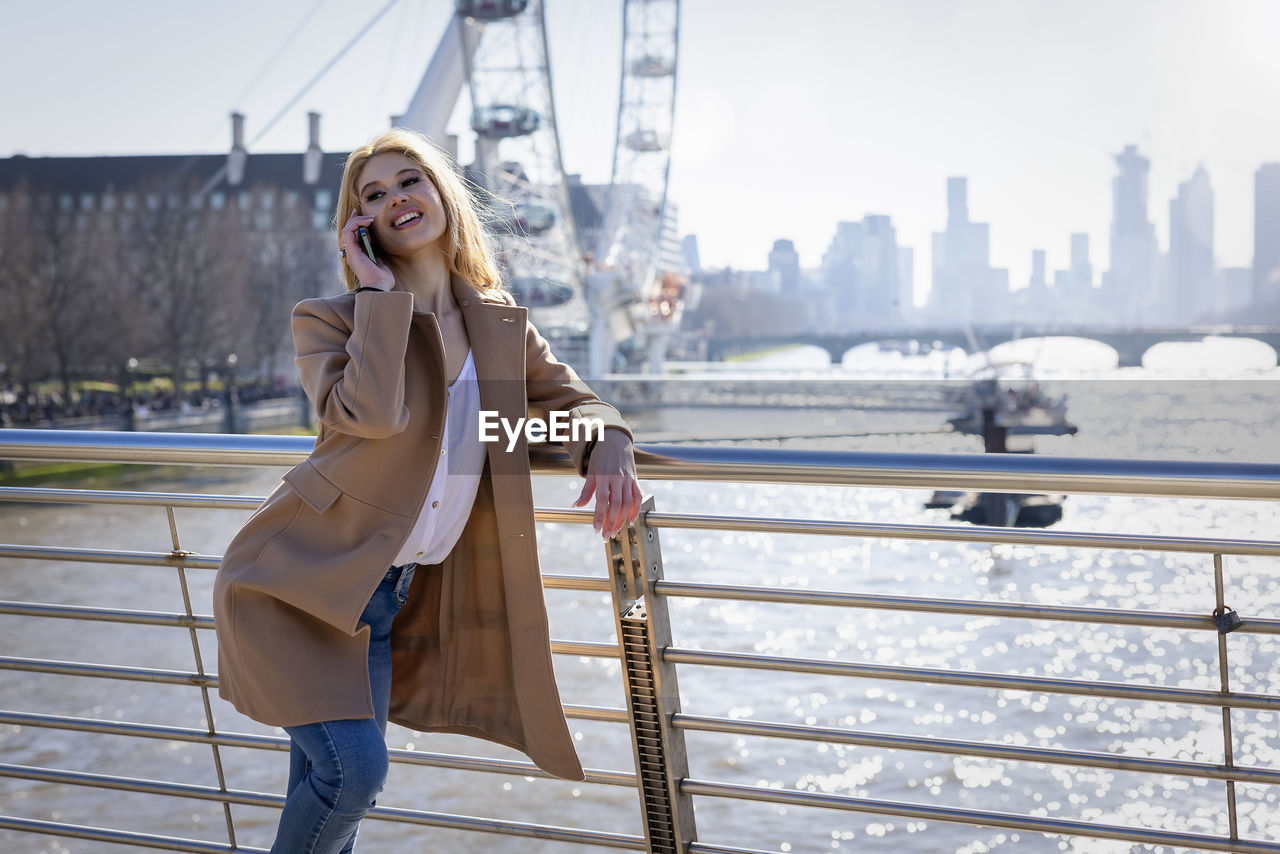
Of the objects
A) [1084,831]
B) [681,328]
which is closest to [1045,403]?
[681,328]

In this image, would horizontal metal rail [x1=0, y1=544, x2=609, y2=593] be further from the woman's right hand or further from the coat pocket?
the woman's right hand

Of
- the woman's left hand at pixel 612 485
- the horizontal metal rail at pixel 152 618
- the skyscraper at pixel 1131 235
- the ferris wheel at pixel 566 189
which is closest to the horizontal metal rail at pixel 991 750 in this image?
the horizontal metal rail at pixel 152 618

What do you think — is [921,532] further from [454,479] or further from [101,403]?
→ [101,403]

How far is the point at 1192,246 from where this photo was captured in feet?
148

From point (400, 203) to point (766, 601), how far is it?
0.64 metres

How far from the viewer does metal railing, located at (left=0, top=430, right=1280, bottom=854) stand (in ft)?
4.15

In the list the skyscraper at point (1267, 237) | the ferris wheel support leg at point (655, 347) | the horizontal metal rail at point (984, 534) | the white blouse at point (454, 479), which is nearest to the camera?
the horizontal metal rail at point (984, 534)

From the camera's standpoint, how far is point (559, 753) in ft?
4.72

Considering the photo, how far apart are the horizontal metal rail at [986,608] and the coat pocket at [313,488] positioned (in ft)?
1.38

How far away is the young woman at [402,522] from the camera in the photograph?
1277 mm

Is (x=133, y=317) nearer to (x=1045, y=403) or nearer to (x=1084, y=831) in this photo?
(x=1045, y=403)

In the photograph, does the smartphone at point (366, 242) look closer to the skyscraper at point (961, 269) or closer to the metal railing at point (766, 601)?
the metal railing at point (766, 601)

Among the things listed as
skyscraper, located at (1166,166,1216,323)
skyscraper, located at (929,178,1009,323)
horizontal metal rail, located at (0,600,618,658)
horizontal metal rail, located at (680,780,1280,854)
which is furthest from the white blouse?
skyscraper, located at (1166,166,1216,323)

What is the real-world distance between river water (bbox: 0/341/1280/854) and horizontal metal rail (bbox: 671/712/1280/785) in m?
0.08
